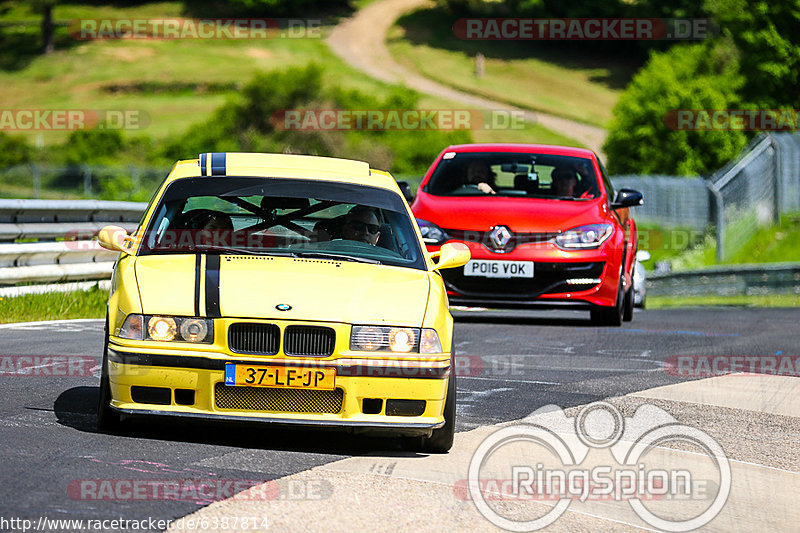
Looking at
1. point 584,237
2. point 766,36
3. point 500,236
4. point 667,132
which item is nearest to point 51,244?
point 500,236

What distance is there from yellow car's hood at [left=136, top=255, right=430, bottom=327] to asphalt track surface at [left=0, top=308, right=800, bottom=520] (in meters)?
0.60

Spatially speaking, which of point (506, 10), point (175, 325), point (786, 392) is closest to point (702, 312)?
point (786, 392)

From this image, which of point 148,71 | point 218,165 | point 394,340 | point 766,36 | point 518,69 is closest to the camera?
point 394,340

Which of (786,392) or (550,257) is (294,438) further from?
(550,257)

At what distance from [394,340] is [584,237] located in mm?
6672

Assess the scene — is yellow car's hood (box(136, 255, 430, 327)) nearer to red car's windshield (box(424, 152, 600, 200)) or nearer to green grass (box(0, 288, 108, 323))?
green grass (box(0, 288, 108, 323))

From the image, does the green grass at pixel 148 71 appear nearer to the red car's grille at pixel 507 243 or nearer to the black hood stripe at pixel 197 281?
the red car's grille at pixel 507 243

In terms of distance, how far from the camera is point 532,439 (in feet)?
23.0

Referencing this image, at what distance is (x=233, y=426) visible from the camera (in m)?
6.38

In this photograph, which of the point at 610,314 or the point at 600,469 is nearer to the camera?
the point at 600,469

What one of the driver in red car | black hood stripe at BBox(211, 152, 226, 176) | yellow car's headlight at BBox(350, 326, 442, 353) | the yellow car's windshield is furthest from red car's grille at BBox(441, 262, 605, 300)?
yellow car's headlight at BBox(350, 326, 442, 353)

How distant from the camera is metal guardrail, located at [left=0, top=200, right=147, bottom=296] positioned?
43.0ft

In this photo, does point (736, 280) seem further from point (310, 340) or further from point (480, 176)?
point (310, 340)

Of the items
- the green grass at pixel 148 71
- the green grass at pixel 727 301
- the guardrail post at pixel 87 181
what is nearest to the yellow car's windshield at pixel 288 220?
the green grass at pixel 727 301
